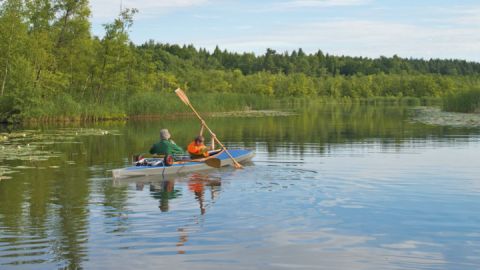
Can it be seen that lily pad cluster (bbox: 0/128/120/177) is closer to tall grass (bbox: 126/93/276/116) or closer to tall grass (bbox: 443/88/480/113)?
tall grass (bbox: 126/93/276/116)

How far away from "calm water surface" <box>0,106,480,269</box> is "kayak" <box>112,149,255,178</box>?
251 mm

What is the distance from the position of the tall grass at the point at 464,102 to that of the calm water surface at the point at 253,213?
100 ft

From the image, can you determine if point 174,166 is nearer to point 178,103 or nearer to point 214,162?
point 214,162

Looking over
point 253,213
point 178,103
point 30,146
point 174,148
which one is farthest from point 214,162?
point 178,103

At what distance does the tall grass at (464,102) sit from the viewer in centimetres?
4978

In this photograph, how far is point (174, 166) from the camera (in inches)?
660

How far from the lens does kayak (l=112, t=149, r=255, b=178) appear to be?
15.9 metres

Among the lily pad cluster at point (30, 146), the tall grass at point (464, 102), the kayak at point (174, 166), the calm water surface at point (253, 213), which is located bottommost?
the calm water surface at point (253, 213)

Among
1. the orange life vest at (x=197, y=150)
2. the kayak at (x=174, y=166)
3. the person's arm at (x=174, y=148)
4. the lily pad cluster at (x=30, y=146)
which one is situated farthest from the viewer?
the lily pad cluster at (x=30, y=146)

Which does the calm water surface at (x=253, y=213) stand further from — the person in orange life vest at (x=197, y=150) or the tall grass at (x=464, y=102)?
the tall grass at (x=464, y=102)

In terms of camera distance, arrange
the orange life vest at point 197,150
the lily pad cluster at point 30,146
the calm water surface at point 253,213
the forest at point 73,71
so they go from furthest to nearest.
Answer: the forest at point 73,71 < the lily pad cluster at point 30,146 < the orange life vest at point 197,150 < the calm water surface at point 253,213

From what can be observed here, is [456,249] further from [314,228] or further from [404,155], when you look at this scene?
[404,155]

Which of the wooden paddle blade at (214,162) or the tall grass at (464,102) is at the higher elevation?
the tall grass at (464,102)

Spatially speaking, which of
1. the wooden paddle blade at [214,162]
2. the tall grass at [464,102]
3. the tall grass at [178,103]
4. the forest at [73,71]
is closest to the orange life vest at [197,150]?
the wooden paddle blade at [214,162]
